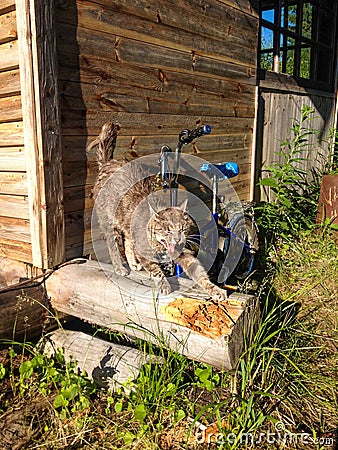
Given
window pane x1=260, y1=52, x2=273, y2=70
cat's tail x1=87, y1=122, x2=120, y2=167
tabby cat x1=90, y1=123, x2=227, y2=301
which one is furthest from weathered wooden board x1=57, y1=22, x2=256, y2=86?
window pane x1=260, y1=52, x2=273, y2=70

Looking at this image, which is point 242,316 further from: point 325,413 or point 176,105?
point 176,105

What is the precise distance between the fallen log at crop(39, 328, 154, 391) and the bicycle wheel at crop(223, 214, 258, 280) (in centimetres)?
134

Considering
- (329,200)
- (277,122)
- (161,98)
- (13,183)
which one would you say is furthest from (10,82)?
(277,122)

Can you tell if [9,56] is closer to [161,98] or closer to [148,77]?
[148,77]

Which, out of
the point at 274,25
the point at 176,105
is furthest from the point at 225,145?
the point at 274,25

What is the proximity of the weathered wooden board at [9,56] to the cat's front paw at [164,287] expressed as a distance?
1.80 meters

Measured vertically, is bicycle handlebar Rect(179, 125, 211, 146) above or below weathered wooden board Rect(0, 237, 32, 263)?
above

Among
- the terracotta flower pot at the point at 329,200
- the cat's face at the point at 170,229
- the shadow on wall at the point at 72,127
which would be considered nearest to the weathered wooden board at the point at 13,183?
the shadow on wall at the point at 72,127

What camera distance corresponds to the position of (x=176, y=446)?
2.02 m

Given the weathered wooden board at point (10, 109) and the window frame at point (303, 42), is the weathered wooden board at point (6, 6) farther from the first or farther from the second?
the window frame at point (303, 42)

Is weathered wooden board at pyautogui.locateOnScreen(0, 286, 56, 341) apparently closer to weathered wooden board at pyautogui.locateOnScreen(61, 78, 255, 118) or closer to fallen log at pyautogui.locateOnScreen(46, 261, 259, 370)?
fallen log at pyautogui.locateOnScreen(46, 261, 259, 370)

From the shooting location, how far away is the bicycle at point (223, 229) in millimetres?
3314

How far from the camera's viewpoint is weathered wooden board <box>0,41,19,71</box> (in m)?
2.88

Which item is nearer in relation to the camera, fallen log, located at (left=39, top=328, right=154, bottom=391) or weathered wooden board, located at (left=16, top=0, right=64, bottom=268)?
fallen log, located at (left=39, top=328, right=154, bottom=391)
